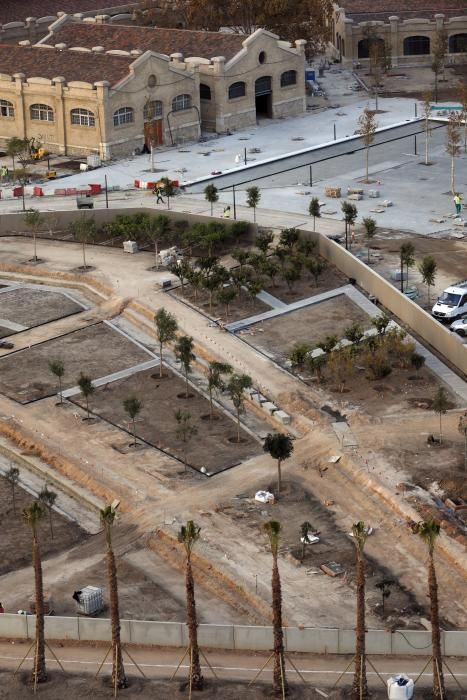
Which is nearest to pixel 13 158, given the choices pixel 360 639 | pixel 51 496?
pixel 51 496

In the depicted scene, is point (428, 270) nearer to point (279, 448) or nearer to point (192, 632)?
point (279, 448)

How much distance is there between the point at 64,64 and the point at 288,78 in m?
18.5

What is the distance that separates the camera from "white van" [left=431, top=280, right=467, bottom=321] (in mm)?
77938

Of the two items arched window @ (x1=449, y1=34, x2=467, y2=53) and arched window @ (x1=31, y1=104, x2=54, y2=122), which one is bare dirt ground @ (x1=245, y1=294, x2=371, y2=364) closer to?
arched window @ (x1=31, y1=104, x2=54, y2=122)


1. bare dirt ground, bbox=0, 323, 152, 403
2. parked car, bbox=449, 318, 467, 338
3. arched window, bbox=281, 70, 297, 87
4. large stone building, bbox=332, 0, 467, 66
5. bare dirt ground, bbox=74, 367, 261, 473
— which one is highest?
large stone building, bbox=332, 0, 467, 66

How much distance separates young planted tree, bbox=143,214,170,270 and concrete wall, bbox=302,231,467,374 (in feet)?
26.4

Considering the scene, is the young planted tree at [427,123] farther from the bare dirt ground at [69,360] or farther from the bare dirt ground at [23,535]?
the bare dirt ground at [23,535]

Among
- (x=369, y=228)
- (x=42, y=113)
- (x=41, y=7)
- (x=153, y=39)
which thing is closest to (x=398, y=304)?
(x=369, y=228)

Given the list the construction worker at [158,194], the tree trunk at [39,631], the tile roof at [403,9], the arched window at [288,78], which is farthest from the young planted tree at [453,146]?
the tree trunk at [39,631]

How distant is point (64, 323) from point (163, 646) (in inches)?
1299

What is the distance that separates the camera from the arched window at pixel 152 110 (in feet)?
373

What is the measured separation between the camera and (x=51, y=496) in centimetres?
6103

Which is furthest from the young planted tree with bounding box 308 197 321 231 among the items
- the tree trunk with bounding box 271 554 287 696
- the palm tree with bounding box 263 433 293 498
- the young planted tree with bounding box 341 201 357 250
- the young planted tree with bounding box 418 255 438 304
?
A: the tree trunk with bounding box 271 554 287 696

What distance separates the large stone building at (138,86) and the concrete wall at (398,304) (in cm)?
2803
